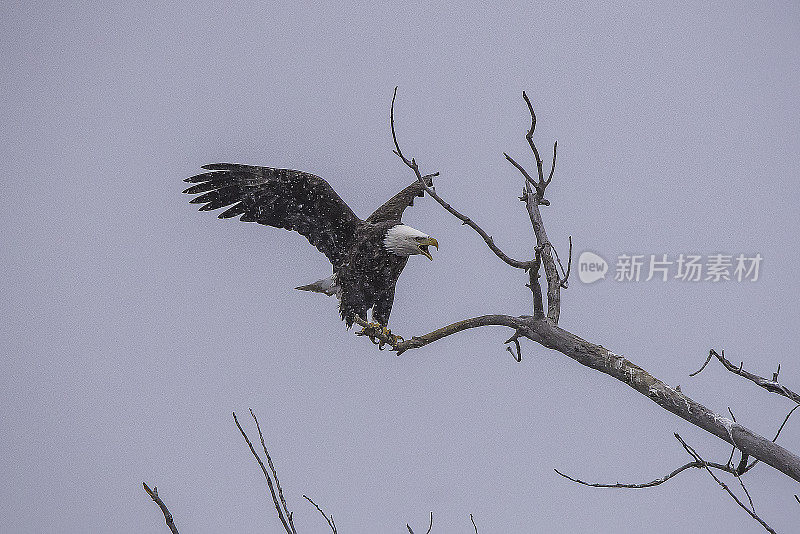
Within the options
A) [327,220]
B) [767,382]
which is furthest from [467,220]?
[327,220]

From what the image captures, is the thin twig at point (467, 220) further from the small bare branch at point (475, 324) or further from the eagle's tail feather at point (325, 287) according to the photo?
the eagle's tail feather at point (325, 287)

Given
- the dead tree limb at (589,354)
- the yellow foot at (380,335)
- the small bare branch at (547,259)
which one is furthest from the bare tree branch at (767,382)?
the yellow foot at (380,335)

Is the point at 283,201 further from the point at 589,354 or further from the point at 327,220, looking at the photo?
the point at 589,354

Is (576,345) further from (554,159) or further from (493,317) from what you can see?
(554,159)

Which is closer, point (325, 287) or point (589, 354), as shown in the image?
point (589, 354)

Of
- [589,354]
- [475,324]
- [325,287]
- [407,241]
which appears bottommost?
[589,354]

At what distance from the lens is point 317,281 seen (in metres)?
3.41

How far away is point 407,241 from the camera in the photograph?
2.90 m

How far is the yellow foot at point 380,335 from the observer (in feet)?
9.30

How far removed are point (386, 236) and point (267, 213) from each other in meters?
0.62

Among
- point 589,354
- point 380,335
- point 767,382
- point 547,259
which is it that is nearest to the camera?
point 767,382

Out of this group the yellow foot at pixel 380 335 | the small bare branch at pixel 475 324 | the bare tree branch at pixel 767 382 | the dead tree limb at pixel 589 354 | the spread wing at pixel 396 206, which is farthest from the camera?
the spread wing at pixel 396 206

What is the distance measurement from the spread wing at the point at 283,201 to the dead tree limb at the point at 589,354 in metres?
1.07

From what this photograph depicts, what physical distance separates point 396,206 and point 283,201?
1.71ft
